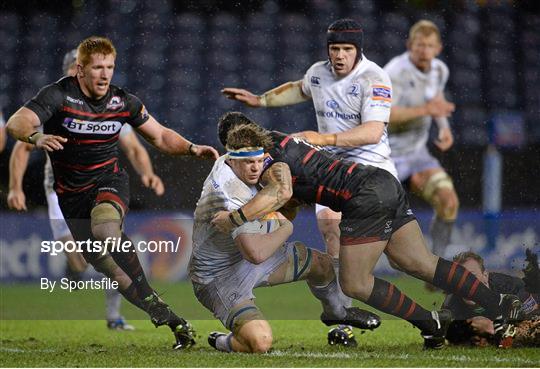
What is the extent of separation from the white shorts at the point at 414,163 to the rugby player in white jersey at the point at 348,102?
2.63 m

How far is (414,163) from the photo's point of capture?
28.4 feet

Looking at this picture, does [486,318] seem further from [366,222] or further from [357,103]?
→ [357,103]

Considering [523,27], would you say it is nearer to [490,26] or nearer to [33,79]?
[490,26]

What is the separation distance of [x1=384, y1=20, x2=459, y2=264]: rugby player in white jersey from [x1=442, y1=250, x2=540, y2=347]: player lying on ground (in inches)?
87.6

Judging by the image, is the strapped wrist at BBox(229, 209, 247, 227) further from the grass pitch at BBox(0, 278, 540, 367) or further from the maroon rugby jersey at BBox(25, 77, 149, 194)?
the maroon rugby jersey at BBox(25, 77, 149, 194)

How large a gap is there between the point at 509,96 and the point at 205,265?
233 inches

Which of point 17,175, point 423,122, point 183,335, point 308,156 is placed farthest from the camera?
point 423,122

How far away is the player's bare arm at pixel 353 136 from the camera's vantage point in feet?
18.2

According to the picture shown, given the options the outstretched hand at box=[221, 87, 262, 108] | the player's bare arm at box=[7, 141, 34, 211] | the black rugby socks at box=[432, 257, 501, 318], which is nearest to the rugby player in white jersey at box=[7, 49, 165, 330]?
the player's bare arm at box=[7, 141, 34, 211]

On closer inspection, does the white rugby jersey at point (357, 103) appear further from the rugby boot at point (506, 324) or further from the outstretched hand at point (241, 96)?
the rugby boot at point (506, 324)

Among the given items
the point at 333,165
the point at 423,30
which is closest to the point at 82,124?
the point at 333,165

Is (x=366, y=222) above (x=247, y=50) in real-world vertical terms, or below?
below

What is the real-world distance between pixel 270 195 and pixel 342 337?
1.02 meters

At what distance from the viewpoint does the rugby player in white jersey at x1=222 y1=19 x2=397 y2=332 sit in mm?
5805
